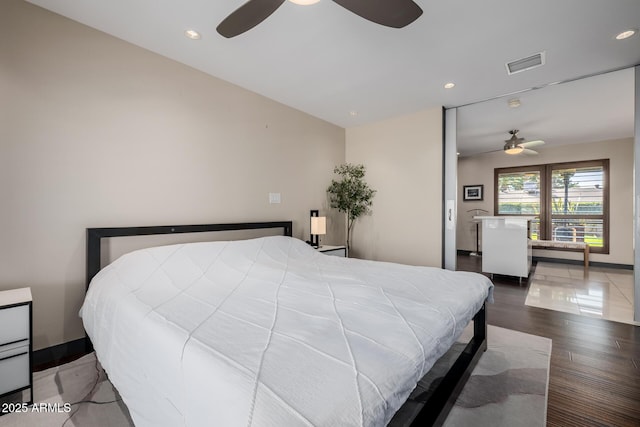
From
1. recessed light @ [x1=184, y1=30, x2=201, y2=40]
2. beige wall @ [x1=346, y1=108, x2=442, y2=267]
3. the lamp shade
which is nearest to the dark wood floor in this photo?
beige wall @ [x1=346, y1=108, x2=442, y2=267]

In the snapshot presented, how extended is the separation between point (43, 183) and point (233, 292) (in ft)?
5.38

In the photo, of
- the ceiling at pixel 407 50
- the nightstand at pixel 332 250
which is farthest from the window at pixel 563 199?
the nightstand at pixel 332 250

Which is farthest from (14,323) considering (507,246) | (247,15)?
(507,246)

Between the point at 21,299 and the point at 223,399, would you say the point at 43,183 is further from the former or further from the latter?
the point at 223,399

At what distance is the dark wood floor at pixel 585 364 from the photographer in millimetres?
1545

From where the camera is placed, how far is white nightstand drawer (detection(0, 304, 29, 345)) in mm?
1499

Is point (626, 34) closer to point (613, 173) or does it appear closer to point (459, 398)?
point (459, 398)

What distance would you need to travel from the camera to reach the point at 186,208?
2.65m

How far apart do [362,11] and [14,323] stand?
8.60ft

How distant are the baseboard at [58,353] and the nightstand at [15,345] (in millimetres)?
467

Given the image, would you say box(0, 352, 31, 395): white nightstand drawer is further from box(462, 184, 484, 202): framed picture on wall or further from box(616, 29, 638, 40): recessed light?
box(462, 184, 484, 202): framed picture on wall

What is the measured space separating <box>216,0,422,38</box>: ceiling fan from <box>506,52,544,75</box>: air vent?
1.76 m

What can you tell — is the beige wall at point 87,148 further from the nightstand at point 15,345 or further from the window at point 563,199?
the window at point 563,199

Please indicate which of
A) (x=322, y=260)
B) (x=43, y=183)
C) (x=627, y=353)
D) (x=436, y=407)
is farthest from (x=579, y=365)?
(x=43, y=183)
